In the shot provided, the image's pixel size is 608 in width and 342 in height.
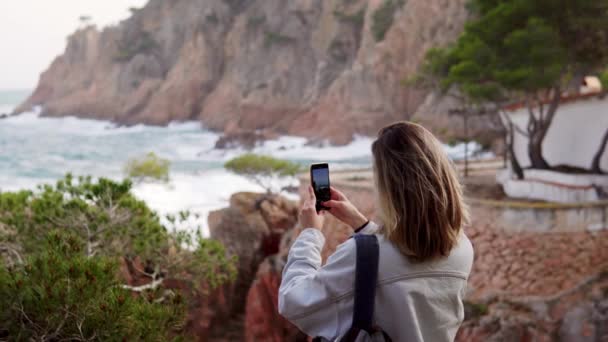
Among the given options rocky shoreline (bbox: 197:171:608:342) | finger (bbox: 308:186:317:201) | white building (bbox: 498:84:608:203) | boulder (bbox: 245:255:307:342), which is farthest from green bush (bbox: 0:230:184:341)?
white building (bbox: 498:84:608:203)

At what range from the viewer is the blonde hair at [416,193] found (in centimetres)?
123

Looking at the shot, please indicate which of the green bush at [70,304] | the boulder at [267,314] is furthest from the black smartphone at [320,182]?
the boulder at [267,314]

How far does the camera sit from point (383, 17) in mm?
30891

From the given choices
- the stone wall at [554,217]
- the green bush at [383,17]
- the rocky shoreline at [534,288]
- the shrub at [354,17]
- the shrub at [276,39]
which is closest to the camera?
the rocky shoreline at [534,288]

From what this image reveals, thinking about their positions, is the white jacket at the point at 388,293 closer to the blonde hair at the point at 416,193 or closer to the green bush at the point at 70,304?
the blonde hair at the point at 416,193

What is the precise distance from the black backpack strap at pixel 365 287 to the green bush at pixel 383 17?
1207 inches

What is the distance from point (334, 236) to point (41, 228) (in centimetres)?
655

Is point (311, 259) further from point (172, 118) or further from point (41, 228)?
point (172, 118)

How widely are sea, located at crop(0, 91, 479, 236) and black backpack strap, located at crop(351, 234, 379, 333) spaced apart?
20.9 m

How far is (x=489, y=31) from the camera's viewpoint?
10.7 m

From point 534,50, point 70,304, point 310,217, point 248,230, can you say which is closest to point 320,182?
point 310,217

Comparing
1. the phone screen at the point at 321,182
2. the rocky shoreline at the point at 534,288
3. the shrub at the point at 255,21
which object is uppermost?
the shrub at the point at 255,21

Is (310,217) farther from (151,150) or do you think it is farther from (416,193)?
(151,150)

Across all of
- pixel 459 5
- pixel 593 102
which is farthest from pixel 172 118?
pixel 593 102
